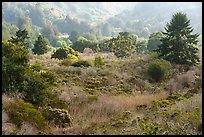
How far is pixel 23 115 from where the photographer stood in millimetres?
8445

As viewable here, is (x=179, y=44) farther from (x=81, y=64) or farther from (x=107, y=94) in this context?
(x=107, y=94)

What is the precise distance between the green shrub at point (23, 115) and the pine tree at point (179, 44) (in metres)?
15.5

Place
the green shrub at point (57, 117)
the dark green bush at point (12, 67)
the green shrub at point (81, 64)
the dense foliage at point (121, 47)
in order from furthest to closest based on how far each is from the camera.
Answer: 1. the dense foliage at point (121, 47)
2. the green shrub at point (81, 64)
3. the dark green bush at point (12, 67)
4. the green shrub at point (57, 117)

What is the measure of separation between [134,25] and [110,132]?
452ft

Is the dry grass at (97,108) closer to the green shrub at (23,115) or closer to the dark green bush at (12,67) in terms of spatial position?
the green shrub at (23,115)

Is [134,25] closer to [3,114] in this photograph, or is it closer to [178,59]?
[178,59]

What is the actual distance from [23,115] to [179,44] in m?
16.3

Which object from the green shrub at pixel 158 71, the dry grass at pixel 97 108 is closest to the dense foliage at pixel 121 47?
the green shrub at pixel 158 71

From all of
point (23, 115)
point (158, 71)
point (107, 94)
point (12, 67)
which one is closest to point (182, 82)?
point (158, 71)

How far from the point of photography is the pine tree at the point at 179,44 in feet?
74.4

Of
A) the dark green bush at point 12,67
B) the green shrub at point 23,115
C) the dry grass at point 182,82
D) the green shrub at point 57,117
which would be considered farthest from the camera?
the dry grass at point 182,82

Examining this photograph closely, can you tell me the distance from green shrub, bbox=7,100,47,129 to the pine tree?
15502mm

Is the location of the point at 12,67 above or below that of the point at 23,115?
above

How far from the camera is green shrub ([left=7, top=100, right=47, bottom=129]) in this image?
8258mm
